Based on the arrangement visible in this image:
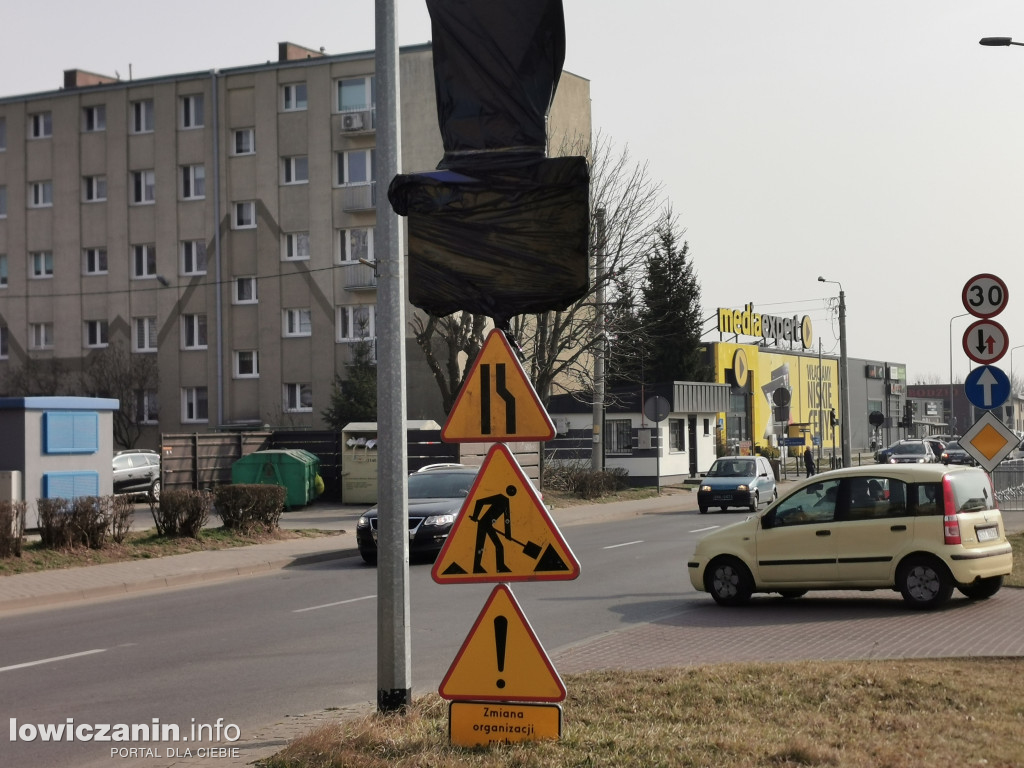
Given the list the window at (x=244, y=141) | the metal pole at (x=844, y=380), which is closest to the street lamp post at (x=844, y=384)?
the metal pole at (x=844, y=380)

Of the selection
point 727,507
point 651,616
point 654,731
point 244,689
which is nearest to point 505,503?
point 654,731

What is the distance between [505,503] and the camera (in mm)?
5941

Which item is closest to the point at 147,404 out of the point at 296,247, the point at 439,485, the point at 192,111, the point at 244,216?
the point at 244,216

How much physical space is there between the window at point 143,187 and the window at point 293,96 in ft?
23.6

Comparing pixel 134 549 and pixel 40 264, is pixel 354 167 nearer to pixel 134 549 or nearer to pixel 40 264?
pixel 40 264

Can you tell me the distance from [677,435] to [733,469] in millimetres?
15950

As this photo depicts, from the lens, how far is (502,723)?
19.7ft

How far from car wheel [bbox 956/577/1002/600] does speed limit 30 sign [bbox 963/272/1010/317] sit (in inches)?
133

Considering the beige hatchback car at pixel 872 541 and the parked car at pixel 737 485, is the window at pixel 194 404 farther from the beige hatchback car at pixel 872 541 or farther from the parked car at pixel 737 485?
the beige hatchback car at pixel 872 541

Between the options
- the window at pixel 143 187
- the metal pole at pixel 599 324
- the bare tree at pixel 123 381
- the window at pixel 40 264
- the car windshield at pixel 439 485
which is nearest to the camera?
the car windshield at pixel 439 485

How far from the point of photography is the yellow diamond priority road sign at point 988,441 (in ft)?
51.8

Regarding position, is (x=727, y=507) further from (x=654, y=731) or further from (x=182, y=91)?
(x=182, y=91)

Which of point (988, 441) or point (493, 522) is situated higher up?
point (988, 441)

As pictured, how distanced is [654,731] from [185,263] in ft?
168
